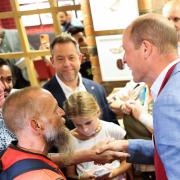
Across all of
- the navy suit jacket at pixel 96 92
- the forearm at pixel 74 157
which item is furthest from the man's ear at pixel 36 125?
the navy suit jacket at pixel 96 92

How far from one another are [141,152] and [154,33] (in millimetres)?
712

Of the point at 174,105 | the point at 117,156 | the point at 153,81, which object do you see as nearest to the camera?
the point at 174,105

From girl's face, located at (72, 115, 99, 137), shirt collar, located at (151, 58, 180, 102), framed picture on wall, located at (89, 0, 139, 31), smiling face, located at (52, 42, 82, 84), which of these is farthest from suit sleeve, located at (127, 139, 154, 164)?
framed picture on wall, located at (89, 0, 139, 31)

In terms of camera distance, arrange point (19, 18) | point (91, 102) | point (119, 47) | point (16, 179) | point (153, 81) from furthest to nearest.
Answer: point (19, 18) < point (119, 47) < point (91, 102) < point (153, 81) < point (16, 179)

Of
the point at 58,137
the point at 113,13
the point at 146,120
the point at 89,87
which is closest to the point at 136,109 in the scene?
the point at 146,120

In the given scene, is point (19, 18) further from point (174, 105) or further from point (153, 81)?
point (174, 105)

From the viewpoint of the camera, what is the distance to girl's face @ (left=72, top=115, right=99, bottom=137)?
1971 mm

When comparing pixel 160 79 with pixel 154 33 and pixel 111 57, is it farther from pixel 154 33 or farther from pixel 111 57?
pixel 111 57

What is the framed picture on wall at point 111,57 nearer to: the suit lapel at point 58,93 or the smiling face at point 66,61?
the smiling face at point 66,61

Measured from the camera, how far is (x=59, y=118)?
5.15 feet

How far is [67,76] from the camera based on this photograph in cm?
228

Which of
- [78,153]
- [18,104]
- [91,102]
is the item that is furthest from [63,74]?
[18,104]

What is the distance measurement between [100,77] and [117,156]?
1.24m

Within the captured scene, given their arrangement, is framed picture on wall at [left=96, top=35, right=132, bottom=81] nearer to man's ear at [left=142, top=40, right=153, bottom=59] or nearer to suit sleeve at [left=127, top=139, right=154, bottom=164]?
suit sleeve at [left=127, top=139, right=154, bottom=164]
